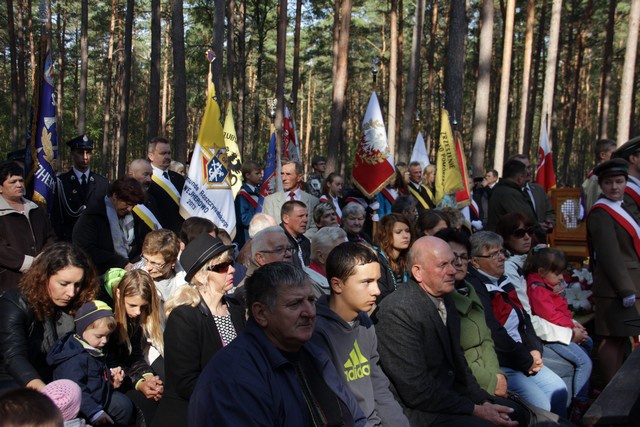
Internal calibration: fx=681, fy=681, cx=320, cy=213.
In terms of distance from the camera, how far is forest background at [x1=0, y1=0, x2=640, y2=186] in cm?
1580

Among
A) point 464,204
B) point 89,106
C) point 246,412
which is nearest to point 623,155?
point 464,204

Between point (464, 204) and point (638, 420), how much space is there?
7.77 m

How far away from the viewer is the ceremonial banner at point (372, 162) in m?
10.9

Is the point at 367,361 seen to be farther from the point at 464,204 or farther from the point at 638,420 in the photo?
the point at 464,204

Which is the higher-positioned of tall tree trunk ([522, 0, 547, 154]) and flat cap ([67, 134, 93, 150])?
tall tree trunk ([522, 0, 547, 154])

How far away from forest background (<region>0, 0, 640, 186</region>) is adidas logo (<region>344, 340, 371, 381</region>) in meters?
5.60

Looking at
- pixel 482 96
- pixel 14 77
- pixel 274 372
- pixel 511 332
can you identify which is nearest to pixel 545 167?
pixel 482 96

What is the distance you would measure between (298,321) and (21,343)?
2.09 metres

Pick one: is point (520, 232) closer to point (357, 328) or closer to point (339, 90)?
point (357, 328)

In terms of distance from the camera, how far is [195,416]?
2.75m

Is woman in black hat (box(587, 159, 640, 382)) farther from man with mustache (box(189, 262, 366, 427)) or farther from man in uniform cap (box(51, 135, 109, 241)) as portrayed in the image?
man in uniform cap (box(51, 135, 109, 241))

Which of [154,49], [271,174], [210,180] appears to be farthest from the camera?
[154,49]

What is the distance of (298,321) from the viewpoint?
3.06m

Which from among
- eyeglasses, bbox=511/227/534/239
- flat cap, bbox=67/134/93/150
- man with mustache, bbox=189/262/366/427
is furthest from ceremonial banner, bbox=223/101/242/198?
man with mustache, bbox=189/262/366/427
